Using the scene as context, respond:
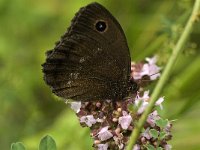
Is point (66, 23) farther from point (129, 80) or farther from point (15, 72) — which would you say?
point (129, 80)

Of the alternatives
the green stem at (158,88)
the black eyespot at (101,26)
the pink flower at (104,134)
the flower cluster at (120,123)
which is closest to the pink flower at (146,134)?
the flower cluster at (120,123)

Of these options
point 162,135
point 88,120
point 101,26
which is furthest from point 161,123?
point 101,26

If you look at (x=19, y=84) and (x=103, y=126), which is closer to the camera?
(x=103, y=126)

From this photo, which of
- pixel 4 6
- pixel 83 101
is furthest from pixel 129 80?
pixel 4 6

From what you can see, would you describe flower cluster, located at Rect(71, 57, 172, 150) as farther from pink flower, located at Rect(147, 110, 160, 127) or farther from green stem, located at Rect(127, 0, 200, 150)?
green stem, located at Rect(127, 0, 200, 150)

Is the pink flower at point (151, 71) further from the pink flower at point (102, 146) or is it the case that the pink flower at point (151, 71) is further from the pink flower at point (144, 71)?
the pink flower at point (102, 146)

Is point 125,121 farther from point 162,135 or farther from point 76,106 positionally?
point 76,106
